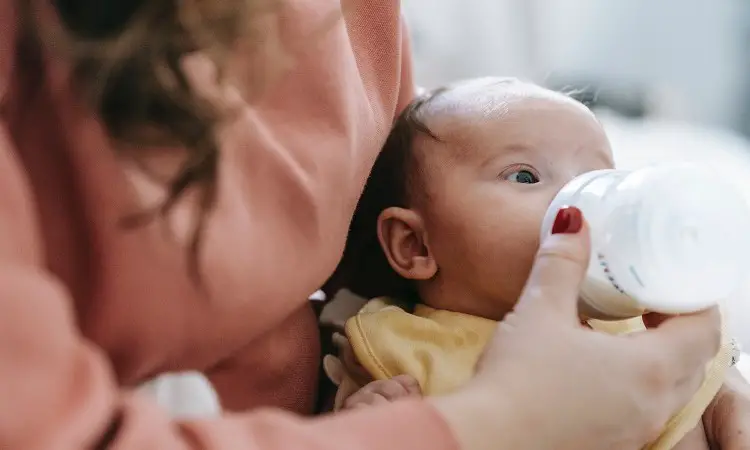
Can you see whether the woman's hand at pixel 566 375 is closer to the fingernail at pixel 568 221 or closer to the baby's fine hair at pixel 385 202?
the fingernail at pixel 568 221

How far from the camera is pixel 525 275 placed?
28.9 inches

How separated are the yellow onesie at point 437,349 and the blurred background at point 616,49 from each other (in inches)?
42.8

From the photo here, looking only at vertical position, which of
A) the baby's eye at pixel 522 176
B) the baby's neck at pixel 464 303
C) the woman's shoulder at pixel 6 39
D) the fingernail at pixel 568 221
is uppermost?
the woman's shoulder at pixel 6 39

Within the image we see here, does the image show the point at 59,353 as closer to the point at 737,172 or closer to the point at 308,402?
the point at 308,402

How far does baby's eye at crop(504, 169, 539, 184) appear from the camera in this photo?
0.77 m

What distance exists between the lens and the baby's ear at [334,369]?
2.60ft

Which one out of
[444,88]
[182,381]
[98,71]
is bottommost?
[182,381]

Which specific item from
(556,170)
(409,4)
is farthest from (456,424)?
(409,4)

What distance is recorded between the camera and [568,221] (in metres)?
0.62

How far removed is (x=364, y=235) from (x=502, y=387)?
0.38 m

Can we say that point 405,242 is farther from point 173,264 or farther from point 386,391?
point 173,264

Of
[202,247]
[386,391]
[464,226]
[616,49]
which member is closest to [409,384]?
[386,391]

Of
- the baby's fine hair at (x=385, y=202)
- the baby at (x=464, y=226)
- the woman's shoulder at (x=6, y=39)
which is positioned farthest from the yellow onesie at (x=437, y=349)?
the woman's shoulder at (x=6, y=39)

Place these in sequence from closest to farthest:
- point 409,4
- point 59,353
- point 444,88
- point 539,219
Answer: point 59,353 → point 539,219 → point 444,88 → point 409,4
